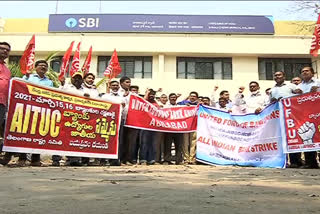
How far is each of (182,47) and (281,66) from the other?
6.47 metres

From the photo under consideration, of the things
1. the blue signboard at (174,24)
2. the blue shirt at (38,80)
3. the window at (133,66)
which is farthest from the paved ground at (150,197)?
the blue signboard at (174,24)

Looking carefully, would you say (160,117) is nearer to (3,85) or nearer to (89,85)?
(89,85)

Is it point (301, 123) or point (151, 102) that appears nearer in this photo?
point (301, 123)

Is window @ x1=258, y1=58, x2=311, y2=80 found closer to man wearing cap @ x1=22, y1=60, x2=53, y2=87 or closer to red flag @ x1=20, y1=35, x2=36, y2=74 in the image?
red flag @ x1=20, y1=35, x2=36, y2=74

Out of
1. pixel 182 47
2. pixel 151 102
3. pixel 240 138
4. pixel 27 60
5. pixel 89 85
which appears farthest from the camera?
pixel 182 47

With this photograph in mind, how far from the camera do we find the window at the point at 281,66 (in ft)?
72.9

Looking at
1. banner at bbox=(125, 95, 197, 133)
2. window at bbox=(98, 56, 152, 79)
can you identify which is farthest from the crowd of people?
window at bbox=(98, 56, 152, 79)

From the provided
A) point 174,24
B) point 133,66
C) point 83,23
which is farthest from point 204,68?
point 83,23

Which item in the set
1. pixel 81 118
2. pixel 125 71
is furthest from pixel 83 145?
pixel 125 71

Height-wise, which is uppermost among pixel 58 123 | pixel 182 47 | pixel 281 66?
pixel 182 47

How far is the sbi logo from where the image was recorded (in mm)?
22953

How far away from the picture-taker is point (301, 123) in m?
6.41

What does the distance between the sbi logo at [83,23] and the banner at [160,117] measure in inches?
662

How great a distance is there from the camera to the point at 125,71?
73.7 feet
